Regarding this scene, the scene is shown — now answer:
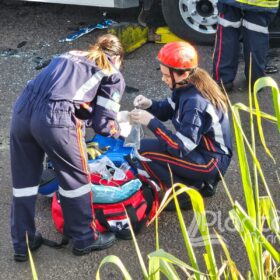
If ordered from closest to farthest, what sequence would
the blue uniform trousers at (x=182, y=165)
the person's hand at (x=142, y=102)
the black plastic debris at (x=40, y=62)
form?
the blue uniform trousers at (x=182, y=165) → the person's hand at (x=142, y=102) → the black plastic debris at (x=40, y=62)

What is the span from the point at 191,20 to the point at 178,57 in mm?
2454

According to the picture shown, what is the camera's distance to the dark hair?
3385 mm

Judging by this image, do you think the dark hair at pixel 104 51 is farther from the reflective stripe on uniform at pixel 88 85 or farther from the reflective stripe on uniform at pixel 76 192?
the reflective stripe on uniform at pixel 76 192

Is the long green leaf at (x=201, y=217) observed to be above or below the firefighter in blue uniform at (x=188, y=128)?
above

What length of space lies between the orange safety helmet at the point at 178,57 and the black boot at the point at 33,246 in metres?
1.28

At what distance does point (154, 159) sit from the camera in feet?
12.9

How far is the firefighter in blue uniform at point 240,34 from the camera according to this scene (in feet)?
16.6

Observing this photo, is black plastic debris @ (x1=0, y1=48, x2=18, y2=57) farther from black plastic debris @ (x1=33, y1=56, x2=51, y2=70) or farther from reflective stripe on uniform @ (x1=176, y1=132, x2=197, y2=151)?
reflective stripe on uniform @ (x1=176, y1=132, x2=197, y2=151)

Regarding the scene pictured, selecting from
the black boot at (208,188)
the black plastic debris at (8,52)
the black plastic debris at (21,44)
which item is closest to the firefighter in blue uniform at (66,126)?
the black boot at (208,188)

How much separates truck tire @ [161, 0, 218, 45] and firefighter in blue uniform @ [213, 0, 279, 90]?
607 millimetres

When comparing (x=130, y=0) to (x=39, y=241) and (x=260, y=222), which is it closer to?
(x=39, y=241)

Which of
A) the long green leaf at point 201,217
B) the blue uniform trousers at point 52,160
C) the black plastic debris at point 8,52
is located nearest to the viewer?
the long green leaf at point 201,217

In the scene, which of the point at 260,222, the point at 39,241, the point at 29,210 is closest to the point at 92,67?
the point at 29,210

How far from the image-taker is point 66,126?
3.26 metres
